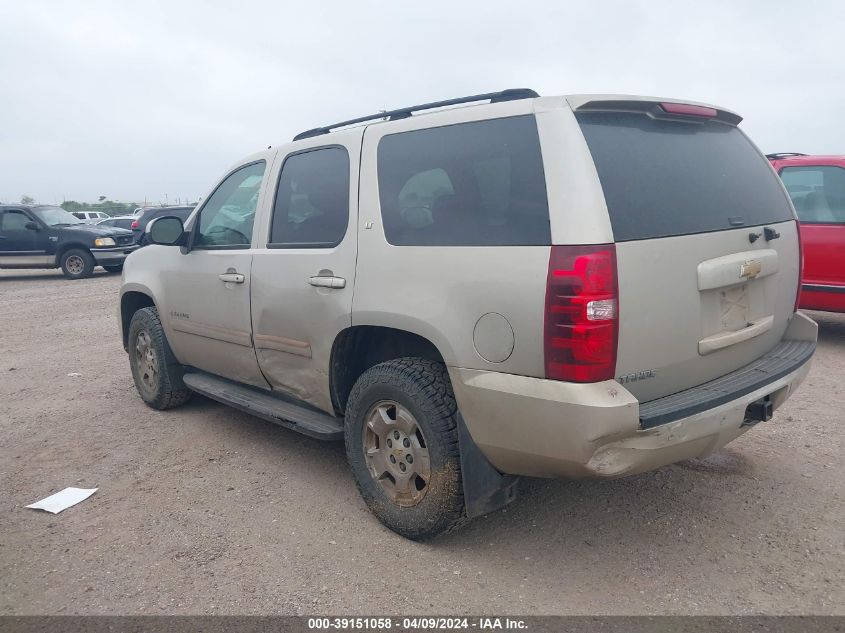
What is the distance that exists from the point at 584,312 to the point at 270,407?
219cm

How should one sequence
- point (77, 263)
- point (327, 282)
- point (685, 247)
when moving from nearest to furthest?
point (685, 247) → point (327, 282) → point (77, 263)

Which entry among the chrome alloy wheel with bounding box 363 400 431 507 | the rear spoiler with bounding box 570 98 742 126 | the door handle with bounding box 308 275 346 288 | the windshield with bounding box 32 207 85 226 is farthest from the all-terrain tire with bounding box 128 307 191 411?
A: the windshield with bounding box 32 207 85 226

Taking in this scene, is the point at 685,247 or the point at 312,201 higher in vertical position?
the point at 312,201

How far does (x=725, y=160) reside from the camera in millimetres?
3184

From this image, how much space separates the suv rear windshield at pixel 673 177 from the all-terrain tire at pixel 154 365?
3634mm

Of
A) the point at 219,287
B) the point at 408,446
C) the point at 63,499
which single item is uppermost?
the point at 219,287

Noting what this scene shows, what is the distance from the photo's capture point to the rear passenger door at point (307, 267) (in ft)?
11.3

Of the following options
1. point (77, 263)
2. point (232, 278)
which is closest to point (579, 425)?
point (232, 278)

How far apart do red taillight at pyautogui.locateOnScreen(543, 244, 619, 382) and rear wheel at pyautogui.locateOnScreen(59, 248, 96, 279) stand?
15.8m

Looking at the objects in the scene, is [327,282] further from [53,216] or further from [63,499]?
[53,216]

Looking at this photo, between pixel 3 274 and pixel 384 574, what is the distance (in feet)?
64.3

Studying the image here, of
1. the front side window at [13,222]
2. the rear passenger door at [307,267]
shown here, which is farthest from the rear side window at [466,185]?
the front side window at [13,222]

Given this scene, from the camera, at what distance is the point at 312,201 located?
3756mm

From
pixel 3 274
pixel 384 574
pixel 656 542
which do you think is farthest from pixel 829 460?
pixel 3 274
